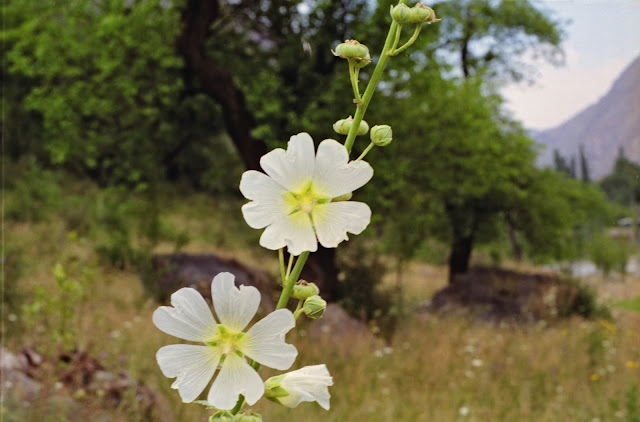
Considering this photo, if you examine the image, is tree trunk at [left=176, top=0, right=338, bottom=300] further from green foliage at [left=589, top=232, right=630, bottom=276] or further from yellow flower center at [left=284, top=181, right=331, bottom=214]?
green foliage at [left=589, top=232, right=630, bottom=276]

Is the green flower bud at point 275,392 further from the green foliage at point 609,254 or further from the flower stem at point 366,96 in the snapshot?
the green foliage at point 609,254

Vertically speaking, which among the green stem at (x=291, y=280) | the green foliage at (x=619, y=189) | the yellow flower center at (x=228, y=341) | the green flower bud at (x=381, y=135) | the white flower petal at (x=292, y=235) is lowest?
the green foliage at (x=619, y=189)

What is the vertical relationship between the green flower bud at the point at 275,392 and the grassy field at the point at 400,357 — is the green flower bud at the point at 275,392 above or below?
above

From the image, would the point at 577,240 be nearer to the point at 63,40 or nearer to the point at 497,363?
the point at 497,363

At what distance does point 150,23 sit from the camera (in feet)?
21.8

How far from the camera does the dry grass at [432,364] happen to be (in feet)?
11.3

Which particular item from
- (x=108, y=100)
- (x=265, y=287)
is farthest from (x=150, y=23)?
(x=265, y=287)

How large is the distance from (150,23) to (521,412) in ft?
17.7

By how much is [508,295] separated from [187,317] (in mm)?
9000

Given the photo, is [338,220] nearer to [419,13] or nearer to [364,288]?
[419,13]

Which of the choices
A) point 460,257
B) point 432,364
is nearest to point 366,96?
point 432,364

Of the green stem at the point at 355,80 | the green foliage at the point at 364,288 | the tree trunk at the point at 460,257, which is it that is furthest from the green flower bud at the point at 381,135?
the tree trunk at the point at 460,257

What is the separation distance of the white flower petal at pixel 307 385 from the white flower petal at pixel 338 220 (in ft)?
0.38

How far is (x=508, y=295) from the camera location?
9000 millimetres
